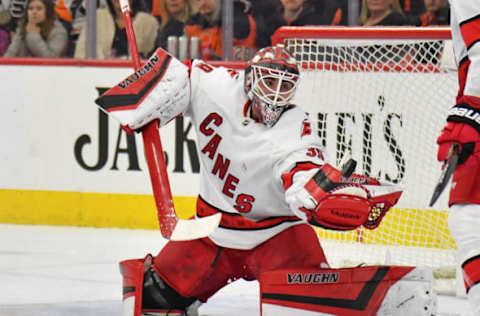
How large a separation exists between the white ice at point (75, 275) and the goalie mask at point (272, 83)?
95cm

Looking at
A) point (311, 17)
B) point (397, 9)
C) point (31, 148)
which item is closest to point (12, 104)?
point (31, 148)

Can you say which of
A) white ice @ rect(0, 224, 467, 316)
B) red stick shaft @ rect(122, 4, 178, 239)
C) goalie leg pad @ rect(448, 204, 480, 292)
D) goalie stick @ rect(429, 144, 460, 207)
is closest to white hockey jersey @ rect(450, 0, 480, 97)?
goalie stick @ rect(429, 144, 460, 207)

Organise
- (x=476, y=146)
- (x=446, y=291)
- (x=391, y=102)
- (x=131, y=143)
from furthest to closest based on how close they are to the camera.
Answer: (x=131, y=143), (x=391, y=102), (x=446, y=291), (x=476, y=146)

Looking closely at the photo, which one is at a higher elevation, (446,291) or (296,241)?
(296,241)

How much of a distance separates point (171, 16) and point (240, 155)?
2770mm

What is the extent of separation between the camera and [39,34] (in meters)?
6.33

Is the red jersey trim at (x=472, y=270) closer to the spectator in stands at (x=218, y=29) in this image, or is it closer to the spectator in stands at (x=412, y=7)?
the spectator in stands at (x=412, y=7)

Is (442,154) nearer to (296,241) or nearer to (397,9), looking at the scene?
(296,241)

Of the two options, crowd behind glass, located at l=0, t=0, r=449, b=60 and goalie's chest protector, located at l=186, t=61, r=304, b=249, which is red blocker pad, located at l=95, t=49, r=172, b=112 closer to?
goalie's chest protector, located at l=186, t=61, r=304, b=249

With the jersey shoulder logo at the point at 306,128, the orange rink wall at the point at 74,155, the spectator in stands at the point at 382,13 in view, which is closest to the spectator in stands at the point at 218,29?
the orange rink wall at the point at 74,155

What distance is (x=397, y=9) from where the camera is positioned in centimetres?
560

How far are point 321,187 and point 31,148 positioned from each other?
3.46 meters

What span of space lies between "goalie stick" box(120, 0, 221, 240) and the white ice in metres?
0.67

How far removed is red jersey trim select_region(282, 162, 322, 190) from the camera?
320 cm
